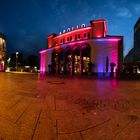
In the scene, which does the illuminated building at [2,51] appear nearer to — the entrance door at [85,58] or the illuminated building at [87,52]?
the illuminated building at [87,52]

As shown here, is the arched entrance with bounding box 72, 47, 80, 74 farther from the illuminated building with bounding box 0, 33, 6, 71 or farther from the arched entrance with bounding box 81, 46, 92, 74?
the illuminated building with bounding box 0, 33, 6, 71

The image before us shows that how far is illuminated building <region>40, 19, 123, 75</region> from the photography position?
39094 mm

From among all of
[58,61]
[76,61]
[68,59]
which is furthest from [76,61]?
[58,61]

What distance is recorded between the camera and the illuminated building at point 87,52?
3909 centimetres

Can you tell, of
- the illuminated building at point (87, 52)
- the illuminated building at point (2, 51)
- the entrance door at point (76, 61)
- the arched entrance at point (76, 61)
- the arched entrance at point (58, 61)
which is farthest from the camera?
the illuminated building at point (2, 51)

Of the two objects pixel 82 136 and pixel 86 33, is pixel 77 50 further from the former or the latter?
pixel 82 136

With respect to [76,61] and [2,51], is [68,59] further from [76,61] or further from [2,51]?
[2,51]

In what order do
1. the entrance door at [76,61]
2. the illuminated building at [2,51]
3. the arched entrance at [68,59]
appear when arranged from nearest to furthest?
the entrance door at [76,61]
the arched entrance at [68,59]
the illuminated building at [2,51]

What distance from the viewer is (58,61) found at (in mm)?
52188

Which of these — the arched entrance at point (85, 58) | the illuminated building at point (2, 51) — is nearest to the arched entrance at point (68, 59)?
the arched entrance at point (85, 58)

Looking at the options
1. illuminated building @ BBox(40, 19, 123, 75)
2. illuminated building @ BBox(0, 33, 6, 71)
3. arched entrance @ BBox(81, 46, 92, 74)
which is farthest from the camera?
illuminated building @ BBox(0, 33, 6, 71)

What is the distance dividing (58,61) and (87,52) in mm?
12969

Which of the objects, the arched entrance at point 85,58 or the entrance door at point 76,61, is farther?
the entrance door at point 76,61

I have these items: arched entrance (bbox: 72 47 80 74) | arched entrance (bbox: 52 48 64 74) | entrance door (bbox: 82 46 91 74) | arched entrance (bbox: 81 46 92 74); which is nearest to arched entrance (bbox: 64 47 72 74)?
arched entrance (bbox: 52 48 64 74)
